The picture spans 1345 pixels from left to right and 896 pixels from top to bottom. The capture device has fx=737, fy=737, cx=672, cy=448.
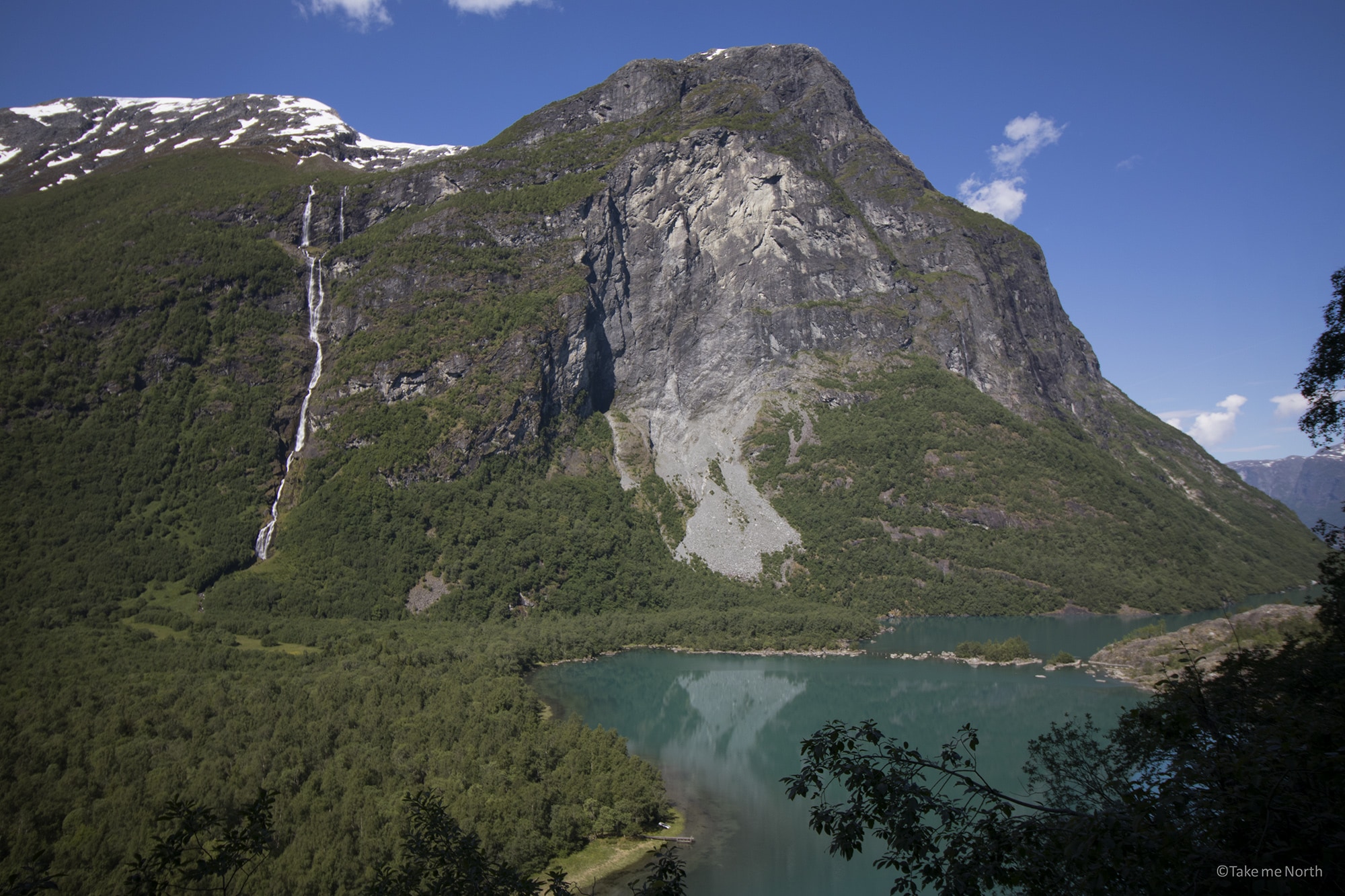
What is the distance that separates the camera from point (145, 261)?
349 ft

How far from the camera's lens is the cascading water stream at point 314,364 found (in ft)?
290

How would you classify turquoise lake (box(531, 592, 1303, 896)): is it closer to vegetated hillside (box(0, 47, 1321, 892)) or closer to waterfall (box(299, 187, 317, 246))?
vegetated hillside (box(0, 47, 1321, 892))

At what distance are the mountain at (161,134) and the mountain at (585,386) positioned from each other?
1618mm

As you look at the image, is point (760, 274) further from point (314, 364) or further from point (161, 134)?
point (161, 134)

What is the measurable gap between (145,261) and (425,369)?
43.7 meters

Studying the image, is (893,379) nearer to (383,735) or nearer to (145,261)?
(383,735)

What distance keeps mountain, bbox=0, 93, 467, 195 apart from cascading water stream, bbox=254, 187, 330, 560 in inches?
1495

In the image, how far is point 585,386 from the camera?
398ft

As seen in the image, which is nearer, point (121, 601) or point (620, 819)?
Result: point (620, 819)

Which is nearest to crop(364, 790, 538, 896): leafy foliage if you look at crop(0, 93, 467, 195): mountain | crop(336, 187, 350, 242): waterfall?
crop(336, 187, 350, 242): waterfall

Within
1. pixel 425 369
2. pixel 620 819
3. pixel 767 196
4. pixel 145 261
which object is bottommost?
pixel 620 819

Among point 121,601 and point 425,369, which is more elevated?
point 425,369

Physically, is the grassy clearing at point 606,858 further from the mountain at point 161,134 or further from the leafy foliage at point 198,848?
the mountain at point 161,134

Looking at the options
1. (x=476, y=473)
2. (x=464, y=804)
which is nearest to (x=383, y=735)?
(x=464, y=804)
